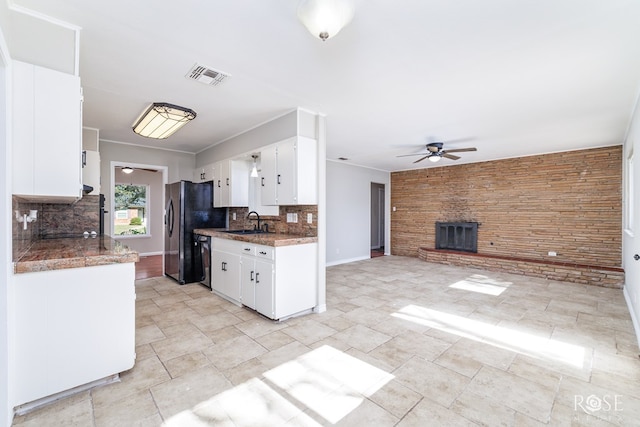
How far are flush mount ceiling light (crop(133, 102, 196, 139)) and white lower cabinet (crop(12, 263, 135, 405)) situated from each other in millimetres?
2081

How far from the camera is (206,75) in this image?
260cm

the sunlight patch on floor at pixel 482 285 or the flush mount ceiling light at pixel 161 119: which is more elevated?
the flush mount ceiling light at pixel 161 119

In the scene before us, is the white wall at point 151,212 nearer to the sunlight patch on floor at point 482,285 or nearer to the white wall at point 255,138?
the white wall at point 255,138

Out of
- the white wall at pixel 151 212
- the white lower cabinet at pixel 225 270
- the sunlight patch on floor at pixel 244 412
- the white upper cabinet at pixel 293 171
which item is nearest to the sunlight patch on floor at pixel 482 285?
the white upper cabinet at pixel 293 171

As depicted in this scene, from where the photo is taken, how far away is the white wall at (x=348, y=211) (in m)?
6.78

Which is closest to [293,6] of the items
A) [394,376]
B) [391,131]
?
[394,376]

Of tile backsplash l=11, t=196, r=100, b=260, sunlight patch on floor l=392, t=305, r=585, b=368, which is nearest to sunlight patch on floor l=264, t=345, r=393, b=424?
sunlight patch on floor l=392, t=305, r=585, b=368

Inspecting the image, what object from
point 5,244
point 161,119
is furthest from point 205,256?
point 5,244

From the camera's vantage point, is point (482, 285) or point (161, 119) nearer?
point (161, 119)

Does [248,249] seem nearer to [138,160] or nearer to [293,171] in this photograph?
[293,171]

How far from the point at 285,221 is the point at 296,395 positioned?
246 cm

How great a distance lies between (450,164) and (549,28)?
537cm

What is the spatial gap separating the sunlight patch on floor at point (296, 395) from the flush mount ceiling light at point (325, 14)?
7.35 ft

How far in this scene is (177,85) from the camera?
2.84m
